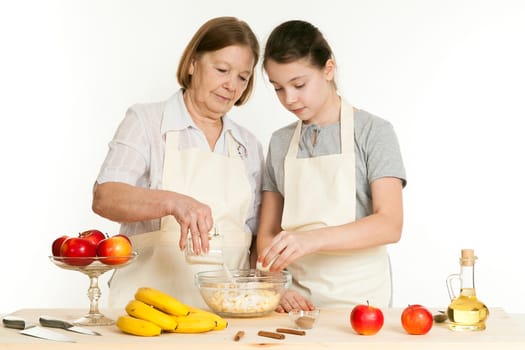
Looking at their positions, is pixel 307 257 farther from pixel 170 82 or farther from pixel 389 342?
pixel 170 82

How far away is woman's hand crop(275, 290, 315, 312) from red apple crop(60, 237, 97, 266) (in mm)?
604

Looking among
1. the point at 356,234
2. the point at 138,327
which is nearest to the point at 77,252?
the point at 138,327

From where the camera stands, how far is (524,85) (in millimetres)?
3766

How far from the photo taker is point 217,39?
2762 millimetres

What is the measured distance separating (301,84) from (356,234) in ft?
1.75

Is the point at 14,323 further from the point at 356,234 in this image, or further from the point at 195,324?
the point at 356,234

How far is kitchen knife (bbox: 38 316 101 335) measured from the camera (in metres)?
1.94

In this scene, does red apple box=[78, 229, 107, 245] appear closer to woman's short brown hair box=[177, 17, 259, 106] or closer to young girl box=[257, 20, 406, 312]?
young girl box=[257, 20, 406, 312]

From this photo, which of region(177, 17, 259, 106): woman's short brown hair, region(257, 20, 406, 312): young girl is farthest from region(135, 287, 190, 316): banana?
region(177, 17, 259, 106): woman's short brown hair

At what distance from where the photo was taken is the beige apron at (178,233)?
2.74 meters

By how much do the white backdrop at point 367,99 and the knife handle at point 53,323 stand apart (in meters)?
1.77

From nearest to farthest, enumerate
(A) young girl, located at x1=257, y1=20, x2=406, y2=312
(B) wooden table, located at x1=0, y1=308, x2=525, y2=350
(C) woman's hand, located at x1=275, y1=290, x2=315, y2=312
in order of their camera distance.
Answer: (B) wooden table, located at x1=0, y1=308, x2=525, y2=350, (C) woman's hand, located at x1=275, y1=290, x2=315, y2=312, (A) young girl, located at x1=257, y1=20, x2=406, y2=312

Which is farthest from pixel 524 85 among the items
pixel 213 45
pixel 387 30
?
pixel 213 45

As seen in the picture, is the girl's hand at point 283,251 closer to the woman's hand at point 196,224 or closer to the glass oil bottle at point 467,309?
the woman's hand at point 196,224
